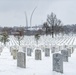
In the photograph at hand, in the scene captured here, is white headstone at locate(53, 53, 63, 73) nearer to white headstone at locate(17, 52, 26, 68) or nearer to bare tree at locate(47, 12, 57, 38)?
white headstone at locate(17, 52, 26, 68)

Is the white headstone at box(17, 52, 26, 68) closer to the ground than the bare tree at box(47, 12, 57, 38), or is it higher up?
closer to the ground

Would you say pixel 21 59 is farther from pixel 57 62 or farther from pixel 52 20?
pixel 52 20

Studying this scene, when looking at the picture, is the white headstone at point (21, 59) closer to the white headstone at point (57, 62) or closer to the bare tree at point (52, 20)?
the white headstone at point (57, 62)

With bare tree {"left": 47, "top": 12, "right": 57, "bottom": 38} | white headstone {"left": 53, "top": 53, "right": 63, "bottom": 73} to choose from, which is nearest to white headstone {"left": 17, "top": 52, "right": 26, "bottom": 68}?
white headstone {"left": 53, "top": 53, "right": 63, "bottom": 73}

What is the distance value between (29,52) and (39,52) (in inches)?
131

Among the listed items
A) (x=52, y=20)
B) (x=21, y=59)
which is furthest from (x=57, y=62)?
(x=52, y=20)

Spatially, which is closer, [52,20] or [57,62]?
[57,62]

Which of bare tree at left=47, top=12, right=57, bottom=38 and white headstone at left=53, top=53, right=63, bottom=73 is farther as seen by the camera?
bare tree at left=47, top=12, right=57, bottom=38

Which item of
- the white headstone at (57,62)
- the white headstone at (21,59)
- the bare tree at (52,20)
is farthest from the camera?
the bare tree at (52,20)

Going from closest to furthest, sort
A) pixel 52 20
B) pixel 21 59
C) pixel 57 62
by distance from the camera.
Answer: pixel 57 62, pixel 21 59, pixel 52 20

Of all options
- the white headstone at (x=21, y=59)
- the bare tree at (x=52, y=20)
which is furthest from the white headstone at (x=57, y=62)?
the bare tree at (x=52, y=20)

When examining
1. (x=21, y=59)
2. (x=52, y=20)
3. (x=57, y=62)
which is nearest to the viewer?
(x=57, y=62)

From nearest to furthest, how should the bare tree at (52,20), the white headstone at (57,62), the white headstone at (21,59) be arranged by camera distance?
the white headstone at (57,62) < the white headstone at (21,59) < the bare tree at (52,20)

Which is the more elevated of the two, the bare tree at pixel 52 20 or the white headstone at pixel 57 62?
the bare tree at pixel 52 20
